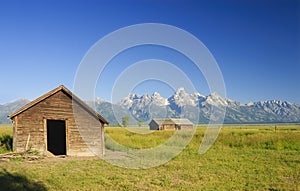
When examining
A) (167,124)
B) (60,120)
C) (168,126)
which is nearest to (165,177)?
(60,120)

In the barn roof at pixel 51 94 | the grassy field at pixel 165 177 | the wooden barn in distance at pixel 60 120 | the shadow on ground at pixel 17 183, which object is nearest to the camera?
the shadow on ground at pixel 17 183

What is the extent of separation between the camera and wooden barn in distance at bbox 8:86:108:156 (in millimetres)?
18328

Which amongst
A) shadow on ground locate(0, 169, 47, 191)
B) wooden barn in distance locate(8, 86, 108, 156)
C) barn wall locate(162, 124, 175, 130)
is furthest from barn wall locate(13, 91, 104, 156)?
barn wall locate(162, 124, 175, 130)

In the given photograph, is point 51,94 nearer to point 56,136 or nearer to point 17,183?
point 56,136

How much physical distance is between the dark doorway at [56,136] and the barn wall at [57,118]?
5.56m

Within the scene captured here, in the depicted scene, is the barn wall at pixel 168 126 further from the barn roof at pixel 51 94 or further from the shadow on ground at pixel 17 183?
the shadow on ground at pixel 17 183

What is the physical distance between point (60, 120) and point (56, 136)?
5816 millimetres

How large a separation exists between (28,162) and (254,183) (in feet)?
42.3

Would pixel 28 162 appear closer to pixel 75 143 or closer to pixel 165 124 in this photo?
pixel 75 143

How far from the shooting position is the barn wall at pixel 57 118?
1838 centimetres

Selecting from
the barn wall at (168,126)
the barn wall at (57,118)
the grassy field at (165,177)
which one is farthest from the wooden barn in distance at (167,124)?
the grassy field at (165,177)

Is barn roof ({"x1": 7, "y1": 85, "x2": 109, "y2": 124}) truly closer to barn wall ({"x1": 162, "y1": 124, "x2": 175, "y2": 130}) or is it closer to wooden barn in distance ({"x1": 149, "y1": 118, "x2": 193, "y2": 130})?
wooden barn in distance ({"x1": 149, "y1": 118, "x2": 193, "y2": 130})

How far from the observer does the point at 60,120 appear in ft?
65.7

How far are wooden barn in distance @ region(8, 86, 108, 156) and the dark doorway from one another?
17.0 ft
